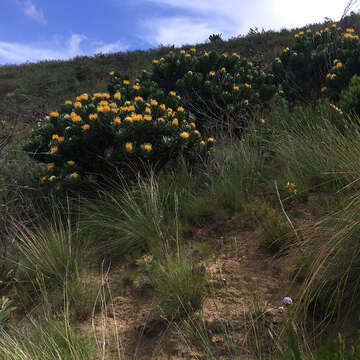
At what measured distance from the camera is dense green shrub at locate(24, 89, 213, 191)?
14.3 feet

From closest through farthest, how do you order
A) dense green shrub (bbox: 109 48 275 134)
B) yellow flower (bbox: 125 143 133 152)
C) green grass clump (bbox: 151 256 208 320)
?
green grass clump (bbox: 151 256 208 320) < yellow flower (bbox: 125 143 133 152) < dense green shrub (bbox: 109 48 275 134)

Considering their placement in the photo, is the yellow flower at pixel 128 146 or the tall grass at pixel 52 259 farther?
the yellow flower at pixel 128 146

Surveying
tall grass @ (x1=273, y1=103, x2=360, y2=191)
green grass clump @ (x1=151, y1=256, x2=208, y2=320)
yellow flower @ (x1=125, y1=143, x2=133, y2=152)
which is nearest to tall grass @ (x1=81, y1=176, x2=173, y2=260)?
yellow flower @ (x1=125, y1=143, x2=133, y2=152)

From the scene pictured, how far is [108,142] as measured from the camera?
4.65 metres

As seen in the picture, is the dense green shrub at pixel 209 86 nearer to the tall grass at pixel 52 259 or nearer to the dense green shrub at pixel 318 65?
the dense green shrub at pixel 318 65

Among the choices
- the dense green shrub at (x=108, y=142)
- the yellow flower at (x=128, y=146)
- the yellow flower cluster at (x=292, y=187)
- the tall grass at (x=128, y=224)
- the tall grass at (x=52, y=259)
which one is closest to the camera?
the tall grass at (x=52, y=259)

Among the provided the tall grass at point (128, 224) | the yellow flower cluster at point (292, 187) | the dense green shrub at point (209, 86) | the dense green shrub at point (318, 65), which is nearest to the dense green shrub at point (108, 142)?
the tall grass at point (128, 224)

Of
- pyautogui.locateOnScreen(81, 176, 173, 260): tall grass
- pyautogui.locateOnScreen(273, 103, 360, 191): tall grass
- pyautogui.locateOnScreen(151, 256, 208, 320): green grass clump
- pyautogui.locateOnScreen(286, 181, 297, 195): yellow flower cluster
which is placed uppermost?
pyautogui.locateOnScreen(273, 103, 360, 191): tall grass

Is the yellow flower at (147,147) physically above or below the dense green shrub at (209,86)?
below

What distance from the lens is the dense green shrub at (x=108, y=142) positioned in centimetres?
435

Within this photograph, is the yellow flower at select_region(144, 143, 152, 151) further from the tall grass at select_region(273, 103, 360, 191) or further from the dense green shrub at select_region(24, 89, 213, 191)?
the tall grass at select_region(273, 103, 360, 191)

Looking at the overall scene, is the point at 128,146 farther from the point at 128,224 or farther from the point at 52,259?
the point at 52,259

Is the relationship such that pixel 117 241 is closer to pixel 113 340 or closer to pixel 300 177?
pixel 113 340

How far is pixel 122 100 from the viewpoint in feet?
17.7
